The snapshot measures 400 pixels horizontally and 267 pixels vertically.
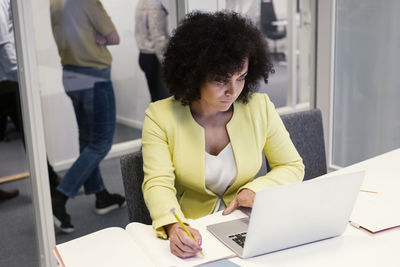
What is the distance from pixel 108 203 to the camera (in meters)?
2.73

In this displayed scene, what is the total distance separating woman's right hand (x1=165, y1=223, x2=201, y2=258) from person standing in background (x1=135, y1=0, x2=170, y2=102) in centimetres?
151

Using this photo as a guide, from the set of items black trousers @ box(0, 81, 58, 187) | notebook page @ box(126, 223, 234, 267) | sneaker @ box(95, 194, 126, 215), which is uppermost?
black trousers @ box(0, 81, 58, 187)

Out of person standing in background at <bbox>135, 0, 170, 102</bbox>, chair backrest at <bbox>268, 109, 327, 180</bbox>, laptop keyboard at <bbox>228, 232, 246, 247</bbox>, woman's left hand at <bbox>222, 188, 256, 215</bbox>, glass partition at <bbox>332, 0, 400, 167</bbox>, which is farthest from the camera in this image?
glass partition at <bbox>332, 0, 400, 167</bbox>

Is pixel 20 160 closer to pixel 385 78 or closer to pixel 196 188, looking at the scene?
pixel 196 188

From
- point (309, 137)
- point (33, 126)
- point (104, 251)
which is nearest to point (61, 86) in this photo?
point (33, 126)

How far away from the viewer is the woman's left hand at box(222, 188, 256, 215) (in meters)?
1.42

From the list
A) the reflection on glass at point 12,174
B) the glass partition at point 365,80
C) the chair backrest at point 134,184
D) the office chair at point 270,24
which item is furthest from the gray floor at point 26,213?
the office chair at point 270,24

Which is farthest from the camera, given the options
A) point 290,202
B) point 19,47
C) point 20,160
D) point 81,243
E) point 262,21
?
point 262,21

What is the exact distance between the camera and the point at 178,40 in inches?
63.0

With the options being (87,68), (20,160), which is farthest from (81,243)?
(87,68)

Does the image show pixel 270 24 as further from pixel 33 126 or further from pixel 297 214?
pixel 297 214

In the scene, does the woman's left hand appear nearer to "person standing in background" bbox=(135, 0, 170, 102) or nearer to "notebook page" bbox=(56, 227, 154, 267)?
"notebook page" bbox=(56, 227, 154, 267)

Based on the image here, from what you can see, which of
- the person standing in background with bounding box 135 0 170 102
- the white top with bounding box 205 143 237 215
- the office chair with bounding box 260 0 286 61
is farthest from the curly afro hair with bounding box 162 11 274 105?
the office chair with bounding box 260 0 286 61

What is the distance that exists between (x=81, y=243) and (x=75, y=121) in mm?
1317
